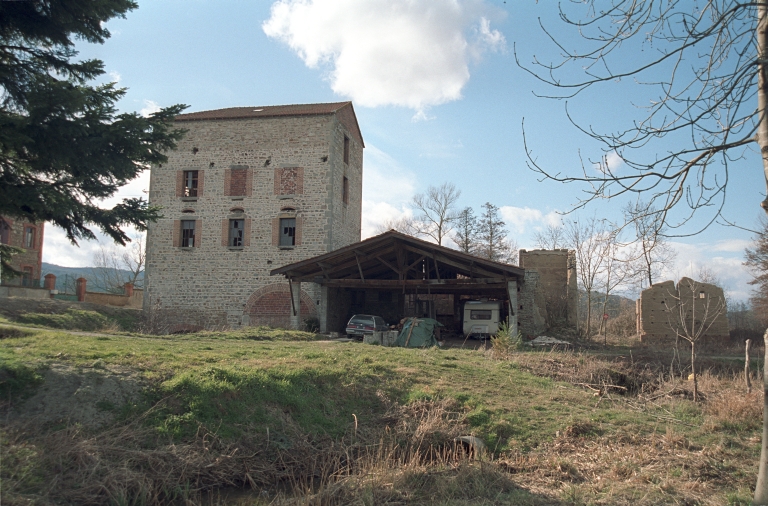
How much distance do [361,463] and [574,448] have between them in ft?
11.3

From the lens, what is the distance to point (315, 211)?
94.2ft

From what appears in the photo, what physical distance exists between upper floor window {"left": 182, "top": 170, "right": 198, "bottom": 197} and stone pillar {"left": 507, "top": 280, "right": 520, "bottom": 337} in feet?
60.4

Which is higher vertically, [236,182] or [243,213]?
[236,182]

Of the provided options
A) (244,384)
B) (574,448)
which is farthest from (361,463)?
(574,448)

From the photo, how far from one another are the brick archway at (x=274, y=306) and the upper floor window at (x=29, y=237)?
20.4 m

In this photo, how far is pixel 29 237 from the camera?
38156 mm

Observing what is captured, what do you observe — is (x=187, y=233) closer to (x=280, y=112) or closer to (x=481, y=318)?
(x=280, y=112)

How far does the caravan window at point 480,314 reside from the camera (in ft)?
84.5

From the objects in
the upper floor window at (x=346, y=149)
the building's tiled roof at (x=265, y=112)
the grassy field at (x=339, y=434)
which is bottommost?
the grassy field at (x=339, y=434)

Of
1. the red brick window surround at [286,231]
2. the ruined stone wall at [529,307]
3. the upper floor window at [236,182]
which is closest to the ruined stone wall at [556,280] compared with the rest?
the ruined stone wall at [529,307]

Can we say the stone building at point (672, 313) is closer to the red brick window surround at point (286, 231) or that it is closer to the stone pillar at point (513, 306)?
the stone pillar at point (513, 306)

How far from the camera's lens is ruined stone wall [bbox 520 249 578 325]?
103 ft

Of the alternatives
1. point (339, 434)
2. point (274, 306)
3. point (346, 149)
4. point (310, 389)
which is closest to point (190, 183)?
point (274, 306)

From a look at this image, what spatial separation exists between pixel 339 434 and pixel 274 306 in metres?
19.5
